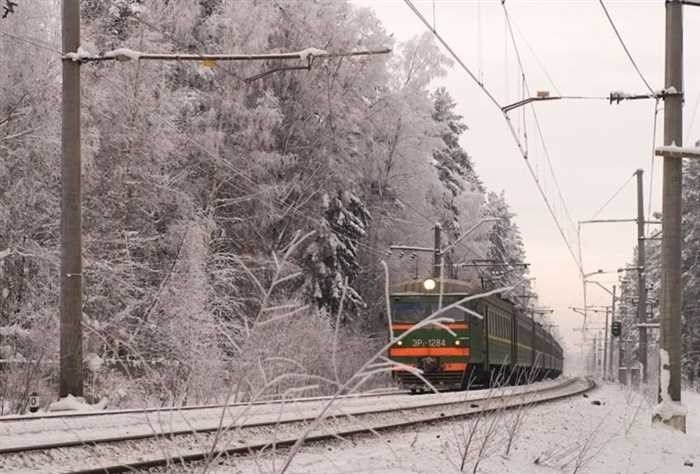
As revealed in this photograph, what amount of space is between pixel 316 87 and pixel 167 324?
15492mm

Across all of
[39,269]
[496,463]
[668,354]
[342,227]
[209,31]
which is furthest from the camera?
[342,227]

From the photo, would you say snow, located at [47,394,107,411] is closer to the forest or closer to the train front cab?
the forest

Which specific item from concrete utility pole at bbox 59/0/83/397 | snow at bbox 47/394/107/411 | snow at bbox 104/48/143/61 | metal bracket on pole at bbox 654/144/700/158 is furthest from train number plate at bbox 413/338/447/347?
snow at bbox 104/48/143/61

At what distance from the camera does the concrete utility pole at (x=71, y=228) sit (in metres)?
13.2

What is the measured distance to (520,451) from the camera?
451 inches

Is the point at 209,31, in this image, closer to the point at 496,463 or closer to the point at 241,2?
the point at 241,2

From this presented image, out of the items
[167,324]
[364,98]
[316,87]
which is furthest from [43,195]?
[364,98]

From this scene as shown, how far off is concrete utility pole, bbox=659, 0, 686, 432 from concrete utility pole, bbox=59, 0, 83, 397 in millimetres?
9268

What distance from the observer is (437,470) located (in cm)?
901

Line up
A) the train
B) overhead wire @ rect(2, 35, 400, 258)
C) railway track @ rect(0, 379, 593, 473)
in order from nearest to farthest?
railway track @ rect(0, 379, 593, 473) → the train → overhead wire @ rect(2, 35, 400, 258)

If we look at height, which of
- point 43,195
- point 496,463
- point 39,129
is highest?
point 39,129

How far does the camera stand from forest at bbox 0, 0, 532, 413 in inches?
860

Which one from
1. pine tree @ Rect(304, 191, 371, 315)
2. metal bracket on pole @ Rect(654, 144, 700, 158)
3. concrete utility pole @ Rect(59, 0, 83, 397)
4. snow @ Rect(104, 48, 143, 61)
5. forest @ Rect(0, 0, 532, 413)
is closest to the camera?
concrete utility pole @ Rect(59, 0, 83, 397)

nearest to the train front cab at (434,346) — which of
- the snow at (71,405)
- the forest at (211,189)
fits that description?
the forest at (211,189)
